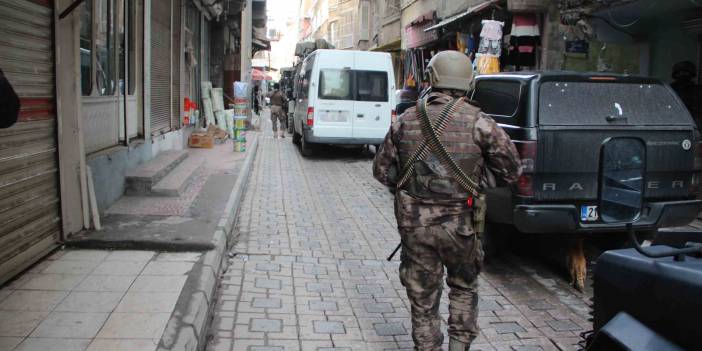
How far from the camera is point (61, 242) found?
5414 millimetres

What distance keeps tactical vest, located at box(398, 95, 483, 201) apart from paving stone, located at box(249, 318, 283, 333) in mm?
1612

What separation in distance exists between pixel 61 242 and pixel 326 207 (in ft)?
14.1

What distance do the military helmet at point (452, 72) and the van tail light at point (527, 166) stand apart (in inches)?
71.1

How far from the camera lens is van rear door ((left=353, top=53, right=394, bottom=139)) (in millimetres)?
14633

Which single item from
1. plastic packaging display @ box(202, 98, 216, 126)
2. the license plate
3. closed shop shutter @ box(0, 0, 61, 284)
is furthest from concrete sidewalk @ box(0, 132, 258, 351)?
plastic packaging display @ box(202, 98, 216, 126)

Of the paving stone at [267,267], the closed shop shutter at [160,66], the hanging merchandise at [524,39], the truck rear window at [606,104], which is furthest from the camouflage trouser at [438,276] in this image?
the hanging merchandise at [524,39]

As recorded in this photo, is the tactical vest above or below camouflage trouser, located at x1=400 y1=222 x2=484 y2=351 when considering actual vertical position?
above

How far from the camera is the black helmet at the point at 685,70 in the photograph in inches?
389

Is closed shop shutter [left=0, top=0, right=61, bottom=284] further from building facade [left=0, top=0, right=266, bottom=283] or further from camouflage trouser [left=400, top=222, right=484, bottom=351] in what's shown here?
camouflage trouser [left=400, top=222, right=484, bottom=351]

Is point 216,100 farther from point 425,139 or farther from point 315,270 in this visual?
point 425,139

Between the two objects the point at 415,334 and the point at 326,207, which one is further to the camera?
the point at 326,207

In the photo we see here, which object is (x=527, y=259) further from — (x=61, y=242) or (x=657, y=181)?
(x=61, y=242)

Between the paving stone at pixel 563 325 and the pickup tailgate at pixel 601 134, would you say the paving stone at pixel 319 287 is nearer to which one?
the paving stone at pixel 563 325

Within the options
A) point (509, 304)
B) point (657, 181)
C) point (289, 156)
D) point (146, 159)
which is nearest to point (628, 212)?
point (657, 181)
